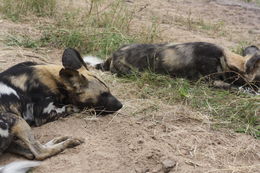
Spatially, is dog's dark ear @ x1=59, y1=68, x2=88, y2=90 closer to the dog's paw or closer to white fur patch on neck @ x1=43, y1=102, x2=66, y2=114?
white fur patch on neck @ x1=43, y1=102, x2=66, y2=114

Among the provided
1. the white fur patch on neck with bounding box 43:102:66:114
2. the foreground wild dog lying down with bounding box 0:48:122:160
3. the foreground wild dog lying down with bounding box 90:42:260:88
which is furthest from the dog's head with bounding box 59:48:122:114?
the foreground wild dog lying down with bounding box 90:42:260:88

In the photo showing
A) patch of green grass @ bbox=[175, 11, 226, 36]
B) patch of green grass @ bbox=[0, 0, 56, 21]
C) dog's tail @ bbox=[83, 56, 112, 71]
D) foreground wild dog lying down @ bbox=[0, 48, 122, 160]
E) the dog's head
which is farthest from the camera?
patch of green grass @ bbox=[175, 11, 226, 36]

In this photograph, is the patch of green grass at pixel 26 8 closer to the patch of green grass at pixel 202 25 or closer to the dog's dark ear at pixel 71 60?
the patch of green grass at pixel 202 25

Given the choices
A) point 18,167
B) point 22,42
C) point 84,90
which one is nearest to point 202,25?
point 22,42

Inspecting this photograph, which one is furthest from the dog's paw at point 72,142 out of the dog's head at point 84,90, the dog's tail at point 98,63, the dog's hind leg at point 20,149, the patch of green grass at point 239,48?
the patch of green grass at point 239,48

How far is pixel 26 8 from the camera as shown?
18.7ft

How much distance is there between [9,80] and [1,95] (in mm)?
169

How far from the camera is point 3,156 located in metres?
2.55

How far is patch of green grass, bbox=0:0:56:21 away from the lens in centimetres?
562

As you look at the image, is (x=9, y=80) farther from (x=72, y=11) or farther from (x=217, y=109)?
(x=72, y=11)

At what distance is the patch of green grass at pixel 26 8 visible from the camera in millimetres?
5625

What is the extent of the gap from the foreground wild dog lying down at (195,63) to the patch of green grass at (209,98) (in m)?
0.15

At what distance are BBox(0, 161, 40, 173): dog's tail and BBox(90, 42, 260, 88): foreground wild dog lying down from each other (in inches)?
73.9

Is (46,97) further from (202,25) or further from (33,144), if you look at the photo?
(202,25)
